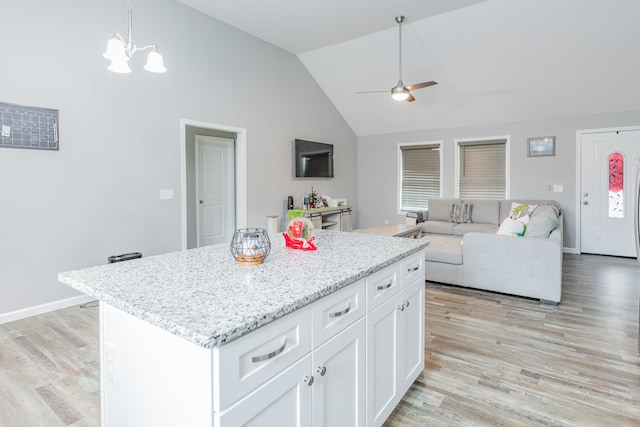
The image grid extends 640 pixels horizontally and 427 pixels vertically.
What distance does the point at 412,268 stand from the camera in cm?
194

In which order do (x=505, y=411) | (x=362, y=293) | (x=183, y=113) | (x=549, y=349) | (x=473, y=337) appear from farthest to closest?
1. (x=183, y=113)
2. (x=473, y=337)
3. (x=549, y=349)
4. (x=505, y=411)
5. (x=362, y=293)

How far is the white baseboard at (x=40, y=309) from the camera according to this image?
10.2ft

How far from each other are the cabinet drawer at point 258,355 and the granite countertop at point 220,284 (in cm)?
4

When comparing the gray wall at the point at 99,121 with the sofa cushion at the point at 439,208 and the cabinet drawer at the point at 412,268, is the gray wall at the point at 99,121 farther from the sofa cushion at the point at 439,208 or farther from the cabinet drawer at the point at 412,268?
the sofa cushion at the point at 439,208

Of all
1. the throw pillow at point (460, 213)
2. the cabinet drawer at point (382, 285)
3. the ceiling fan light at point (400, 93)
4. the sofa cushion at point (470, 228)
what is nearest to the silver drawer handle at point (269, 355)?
the cabinet drawer at point (382, 285)

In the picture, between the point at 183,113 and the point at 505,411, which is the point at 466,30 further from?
the point at 505,411

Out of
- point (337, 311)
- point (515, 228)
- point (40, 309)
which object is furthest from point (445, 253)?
point (40, 309)

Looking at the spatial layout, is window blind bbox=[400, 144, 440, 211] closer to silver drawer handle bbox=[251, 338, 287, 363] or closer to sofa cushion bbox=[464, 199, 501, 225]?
sofa cushion bbox=[464, 199, 501, 225]

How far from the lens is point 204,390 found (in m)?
0.86

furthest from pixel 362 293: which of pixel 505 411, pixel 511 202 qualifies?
pixel 511 202

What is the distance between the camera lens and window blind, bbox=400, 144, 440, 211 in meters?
7.18

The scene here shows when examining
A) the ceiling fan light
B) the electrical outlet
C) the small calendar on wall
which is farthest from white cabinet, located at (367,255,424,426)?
the small calendar on wall

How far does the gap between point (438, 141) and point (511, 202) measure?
5.90 ft

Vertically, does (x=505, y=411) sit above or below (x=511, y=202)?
below
